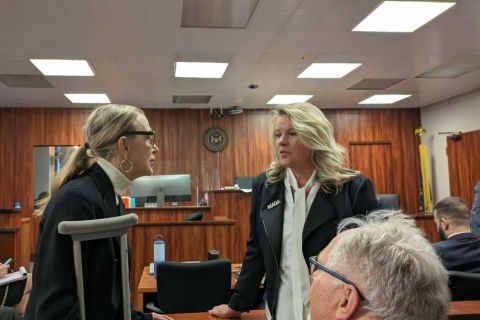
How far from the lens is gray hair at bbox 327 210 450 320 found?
0.80 meters

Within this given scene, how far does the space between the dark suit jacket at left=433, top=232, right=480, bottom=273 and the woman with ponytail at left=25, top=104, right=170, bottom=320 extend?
197 cm

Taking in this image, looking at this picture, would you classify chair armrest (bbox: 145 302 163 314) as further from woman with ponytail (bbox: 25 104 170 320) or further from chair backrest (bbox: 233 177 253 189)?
chair backrest (bbox: 233 177 253 189)

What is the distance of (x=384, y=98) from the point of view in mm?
8812

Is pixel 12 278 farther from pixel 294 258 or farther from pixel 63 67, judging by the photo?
pixel 63 67

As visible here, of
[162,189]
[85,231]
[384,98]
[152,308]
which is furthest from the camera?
[384,98]

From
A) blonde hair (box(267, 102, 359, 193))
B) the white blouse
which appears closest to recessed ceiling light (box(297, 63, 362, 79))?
blonde hair (box(267, 102, 359, 193))

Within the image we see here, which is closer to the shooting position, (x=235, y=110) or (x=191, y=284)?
(x=191, y=284)

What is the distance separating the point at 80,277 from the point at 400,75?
6.76 m

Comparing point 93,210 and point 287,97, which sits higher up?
point 287,97

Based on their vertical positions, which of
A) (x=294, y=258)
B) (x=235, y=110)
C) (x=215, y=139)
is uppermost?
(x=235, y=110)

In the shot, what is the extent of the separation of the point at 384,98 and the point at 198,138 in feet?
13.0

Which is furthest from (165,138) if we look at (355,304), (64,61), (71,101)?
(355,304)

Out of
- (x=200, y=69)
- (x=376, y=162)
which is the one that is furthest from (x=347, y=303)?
(x=376, y=162)

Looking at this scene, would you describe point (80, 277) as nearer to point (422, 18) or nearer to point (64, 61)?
point (422, 18)
